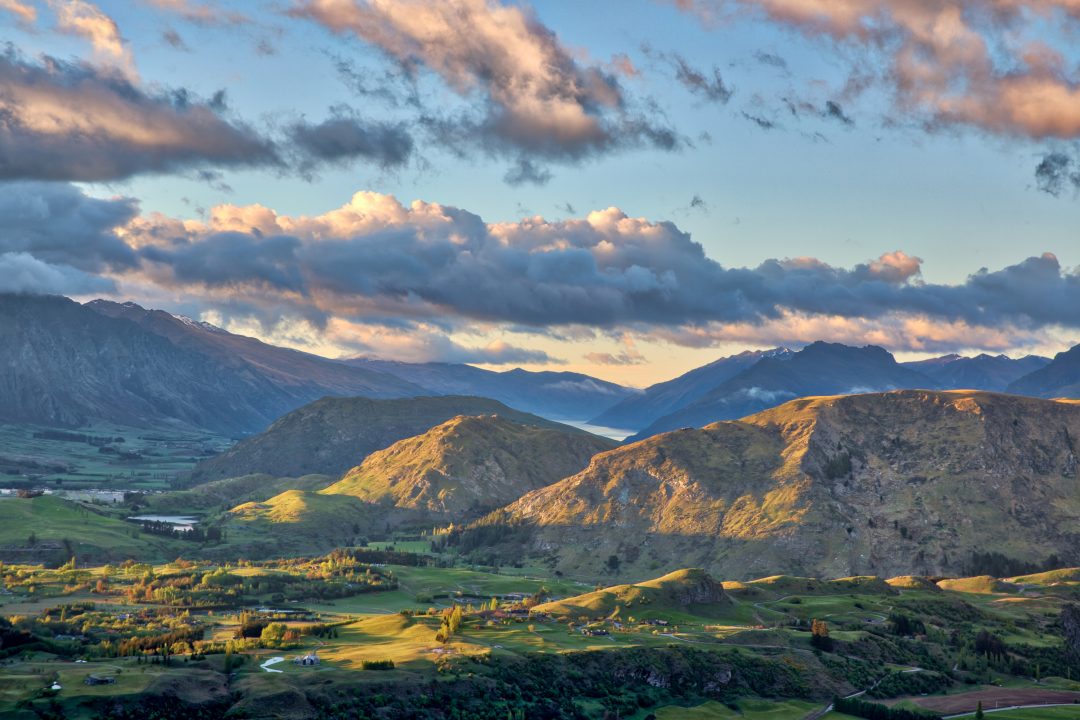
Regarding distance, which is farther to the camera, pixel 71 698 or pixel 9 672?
pixel 9 672

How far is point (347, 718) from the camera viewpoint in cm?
18775

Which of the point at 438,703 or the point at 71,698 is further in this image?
the point at 438,703

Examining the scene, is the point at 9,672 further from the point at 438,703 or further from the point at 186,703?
the point at 438,703

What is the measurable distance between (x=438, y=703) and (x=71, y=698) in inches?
2364

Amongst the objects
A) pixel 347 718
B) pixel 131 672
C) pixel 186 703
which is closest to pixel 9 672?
pixel 131 672

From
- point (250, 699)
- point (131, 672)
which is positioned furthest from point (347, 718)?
point (131, 672)

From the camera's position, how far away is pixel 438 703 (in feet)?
655

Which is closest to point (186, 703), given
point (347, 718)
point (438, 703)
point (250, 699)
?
point (250, 699)

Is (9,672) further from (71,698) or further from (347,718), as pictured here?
(347,718)

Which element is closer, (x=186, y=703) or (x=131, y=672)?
(x=186, y=703)

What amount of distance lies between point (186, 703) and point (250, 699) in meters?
10.2

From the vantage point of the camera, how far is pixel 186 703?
184 meters

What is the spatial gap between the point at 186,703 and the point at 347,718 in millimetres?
25953

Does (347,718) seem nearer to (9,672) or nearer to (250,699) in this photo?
(250,699)
